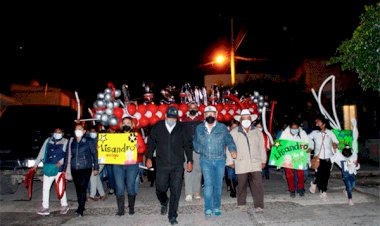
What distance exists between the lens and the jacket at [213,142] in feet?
25.9

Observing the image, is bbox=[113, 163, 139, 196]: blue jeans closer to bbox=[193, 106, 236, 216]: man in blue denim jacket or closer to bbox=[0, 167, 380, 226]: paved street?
bbox=[0, 167, 380, 226]: paved street

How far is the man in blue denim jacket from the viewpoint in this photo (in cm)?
787

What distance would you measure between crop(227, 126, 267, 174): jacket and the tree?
7.10 ft

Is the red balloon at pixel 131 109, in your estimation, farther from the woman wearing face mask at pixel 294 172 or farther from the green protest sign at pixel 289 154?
the woman wearing face mask at pixel 294 172

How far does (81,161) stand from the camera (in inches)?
326

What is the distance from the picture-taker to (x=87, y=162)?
27.4ft

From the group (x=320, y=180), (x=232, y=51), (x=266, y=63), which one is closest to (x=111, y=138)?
(x=320, y=180)

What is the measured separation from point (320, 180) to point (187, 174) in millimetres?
2852

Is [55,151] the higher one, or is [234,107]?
[234,107]

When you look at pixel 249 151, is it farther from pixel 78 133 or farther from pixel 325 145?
pixel 78 133

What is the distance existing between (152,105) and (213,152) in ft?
11.3

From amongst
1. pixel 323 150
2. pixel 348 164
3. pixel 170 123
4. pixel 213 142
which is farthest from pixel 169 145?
pixel 348 164

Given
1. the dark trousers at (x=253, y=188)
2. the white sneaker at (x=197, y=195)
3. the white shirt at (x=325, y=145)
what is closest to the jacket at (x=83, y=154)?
the white sneaker at (x=197, y=195)

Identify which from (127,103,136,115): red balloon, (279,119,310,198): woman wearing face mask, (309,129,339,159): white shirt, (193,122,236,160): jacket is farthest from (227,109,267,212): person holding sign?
(127,103,136,115): red balloon
